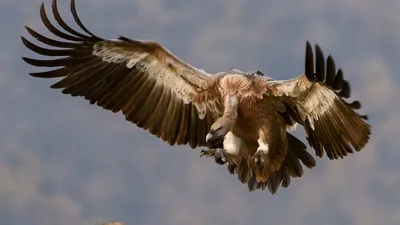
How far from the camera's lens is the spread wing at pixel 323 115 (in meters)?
10.7

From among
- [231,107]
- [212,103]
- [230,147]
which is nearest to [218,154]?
[230,147]

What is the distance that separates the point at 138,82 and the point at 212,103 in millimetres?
1154

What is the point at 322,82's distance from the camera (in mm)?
9992

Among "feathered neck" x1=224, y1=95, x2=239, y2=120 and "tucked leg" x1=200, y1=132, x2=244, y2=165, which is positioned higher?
"feathered neck" x1=224, y1=95, x2=239, y2=120

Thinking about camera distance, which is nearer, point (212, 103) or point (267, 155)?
point (267, 155)

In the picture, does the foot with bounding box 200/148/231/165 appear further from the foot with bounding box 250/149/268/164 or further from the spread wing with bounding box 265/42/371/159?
the spread wing with bounding box 265/42/371/159

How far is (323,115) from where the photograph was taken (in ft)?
36.2

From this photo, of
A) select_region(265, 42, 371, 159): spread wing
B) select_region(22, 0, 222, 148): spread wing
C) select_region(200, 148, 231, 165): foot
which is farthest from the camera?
select_region(22, 0, 222, 148): spread wing

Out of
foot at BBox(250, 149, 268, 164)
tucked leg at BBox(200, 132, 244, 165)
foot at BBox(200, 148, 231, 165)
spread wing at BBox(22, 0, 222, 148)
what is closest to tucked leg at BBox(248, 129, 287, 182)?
foot at BBox(250, 149, 268, 164)

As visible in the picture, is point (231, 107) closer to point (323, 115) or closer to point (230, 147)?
point (230, 147)

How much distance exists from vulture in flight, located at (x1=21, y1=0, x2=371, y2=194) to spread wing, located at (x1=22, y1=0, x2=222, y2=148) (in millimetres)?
14

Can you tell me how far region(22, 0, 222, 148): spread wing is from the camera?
1209 centimetres

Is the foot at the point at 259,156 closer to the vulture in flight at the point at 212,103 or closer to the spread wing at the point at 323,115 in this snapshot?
the vulture in flight at the point at 212,103

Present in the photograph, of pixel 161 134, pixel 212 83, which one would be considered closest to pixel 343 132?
pixel 212 83
